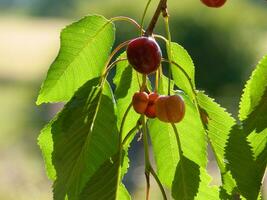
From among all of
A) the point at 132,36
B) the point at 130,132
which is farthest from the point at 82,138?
the point at 132,36

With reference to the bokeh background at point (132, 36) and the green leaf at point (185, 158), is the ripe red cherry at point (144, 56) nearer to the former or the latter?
the green leaf at point (185, 158)

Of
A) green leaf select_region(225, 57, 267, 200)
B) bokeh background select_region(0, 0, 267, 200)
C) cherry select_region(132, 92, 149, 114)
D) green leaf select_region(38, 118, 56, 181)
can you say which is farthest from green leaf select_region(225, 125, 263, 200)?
bokeh background select_region(0, 0, 267, 200)

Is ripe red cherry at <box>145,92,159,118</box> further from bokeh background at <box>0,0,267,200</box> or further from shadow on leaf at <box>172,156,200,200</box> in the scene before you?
bokeh background at <box>0,0,267,200</box>

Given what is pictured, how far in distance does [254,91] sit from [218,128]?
6 centimetres

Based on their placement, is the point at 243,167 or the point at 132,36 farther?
the point at 132,36

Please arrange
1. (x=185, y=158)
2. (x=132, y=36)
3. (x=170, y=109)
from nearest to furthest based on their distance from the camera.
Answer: (x=170, y=109), (x=185, y=158), (x=132, y=36)

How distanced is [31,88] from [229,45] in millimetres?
3793

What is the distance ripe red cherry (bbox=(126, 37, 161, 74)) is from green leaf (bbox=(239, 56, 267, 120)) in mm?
119

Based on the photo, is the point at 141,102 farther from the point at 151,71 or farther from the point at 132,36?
the point at 132,36

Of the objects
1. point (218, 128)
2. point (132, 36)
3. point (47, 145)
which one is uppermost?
point (218, 128)

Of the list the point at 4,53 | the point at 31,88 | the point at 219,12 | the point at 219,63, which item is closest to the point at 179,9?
the point at 219,12

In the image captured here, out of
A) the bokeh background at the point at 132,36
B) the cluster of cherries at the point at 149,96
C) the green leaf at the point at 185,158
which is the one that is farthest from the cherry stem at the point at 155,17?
the bokeh background at the point at 132,36

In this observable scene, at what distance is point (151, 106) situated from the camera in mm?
791

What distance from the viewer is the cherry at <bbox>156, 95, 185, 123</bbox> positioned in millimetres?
749
